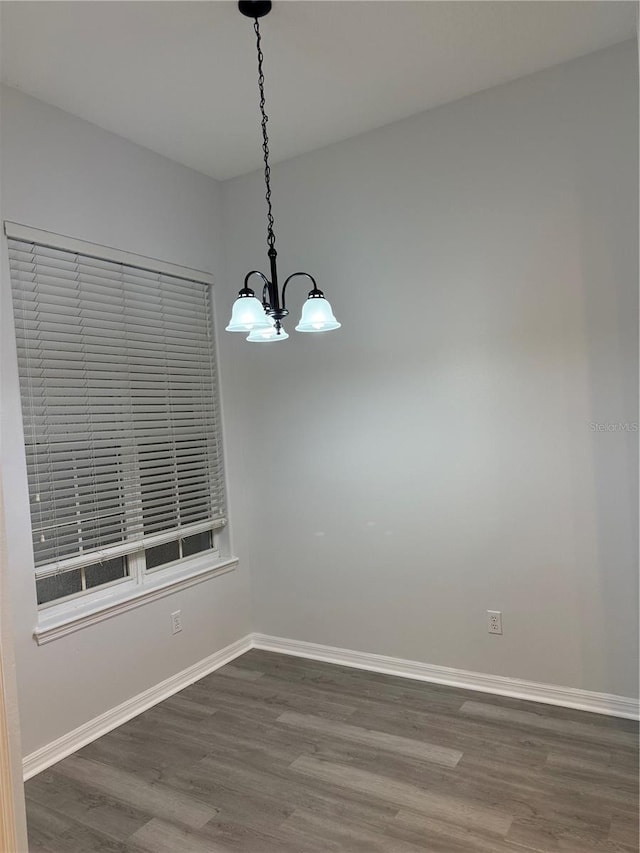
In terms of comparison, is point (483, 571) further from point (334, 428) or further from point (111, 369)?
point (111, 369)

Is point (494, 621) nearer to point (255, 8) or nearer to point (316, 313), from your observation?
point (316, 313)

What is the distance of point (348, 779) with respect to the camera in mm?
2520

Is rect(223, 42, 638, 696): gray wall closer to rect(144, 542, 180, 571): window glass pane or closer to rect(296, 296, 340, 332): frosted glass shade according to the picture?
rect(144, 542, 180, 571): window glass pane

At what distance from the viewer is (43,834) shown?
2.27 metres

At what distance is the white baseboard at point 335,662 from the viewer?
285 cm

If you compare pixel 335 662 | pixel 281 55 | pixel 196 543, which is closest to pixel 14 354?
pixel 196 543

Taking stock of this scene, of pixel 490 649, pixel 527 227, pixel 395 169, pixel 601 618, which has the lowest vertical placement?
pixel 490 649

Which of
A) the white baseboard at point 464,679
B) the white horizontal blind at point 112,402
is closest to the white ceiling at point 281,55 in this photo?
the white horizontal blind at point 112,402

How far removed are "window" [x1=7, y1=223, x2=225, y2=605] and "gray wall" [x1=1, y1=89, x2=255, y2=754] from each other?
108 mm

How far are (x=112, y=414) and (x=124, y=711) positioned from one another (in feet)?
5.10

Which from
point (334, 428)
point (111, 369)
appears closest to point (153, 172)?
point (111, 369)

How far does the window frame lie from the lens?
2.87 m

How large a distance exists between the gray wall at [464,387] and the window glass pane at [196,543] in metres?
0.34

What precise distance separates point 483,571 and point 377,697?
34.7 inches
